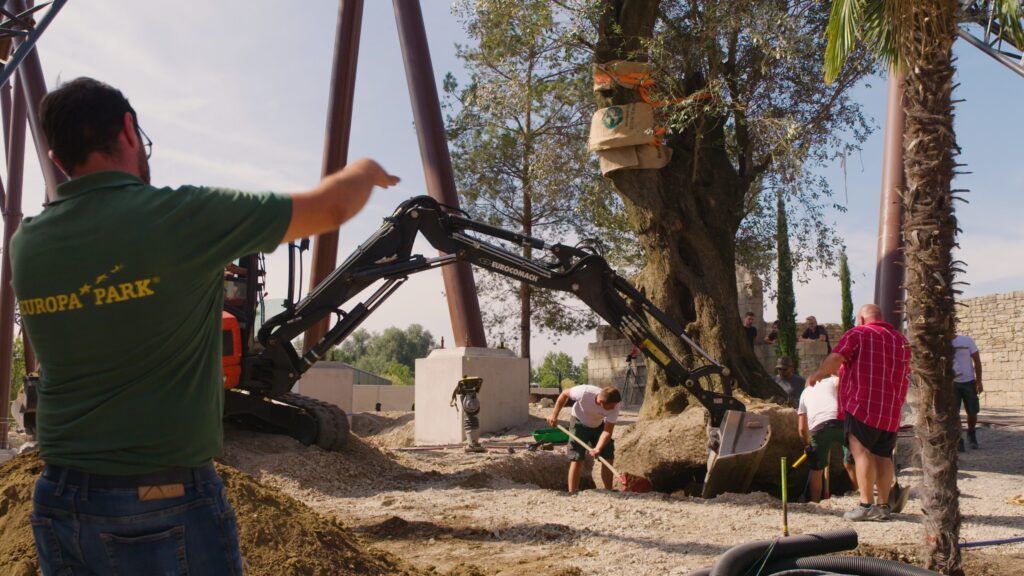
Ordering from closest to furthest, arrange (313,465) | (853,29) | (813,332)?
1. (853,29)
2. (313,465)
3. (813,332)

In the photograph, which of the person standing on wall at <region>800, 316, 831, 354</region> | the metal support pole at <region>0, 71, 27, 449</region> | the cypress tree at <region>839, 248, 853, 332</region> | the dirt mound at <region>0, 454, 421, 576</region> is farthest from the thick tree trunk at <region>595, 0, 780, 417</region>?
the cypress tree at <region>839, 248, 853, 332</region>

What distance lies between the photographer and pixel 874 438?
7152 millimetres

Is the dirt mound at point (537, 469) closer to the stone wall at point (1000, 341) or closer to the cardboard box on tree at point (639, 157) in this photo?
the cardboard box on tree at point (639, 157)

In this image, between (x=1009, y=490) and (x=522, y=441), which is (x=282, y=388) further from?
(x=1009, y=490)

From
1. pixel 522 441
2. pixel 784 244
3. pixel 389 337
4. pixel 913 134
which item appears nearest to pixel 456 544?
pixel 913 134

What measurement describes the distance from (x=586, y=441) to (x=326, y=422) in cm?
307

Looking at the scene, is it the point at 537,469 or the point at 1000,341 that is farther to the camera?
the point at 1000,341

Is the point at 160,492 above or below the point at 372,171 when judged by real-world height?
below

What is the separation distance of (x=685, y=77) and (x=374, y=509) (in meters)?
8.22

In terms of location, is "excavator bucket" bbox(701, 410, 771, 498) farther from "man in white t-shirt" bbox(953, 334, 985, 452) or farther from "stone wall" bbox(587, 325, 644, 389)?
"stone wall" bbox(587, 325, 644, 389)

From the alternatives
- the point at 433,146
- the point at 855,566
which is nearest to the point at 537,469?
the point at 433,146

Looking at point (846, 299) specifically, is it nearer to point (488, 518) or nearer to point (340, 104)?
point (340, 104)

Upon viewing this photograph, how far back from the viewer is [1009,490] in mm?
9250

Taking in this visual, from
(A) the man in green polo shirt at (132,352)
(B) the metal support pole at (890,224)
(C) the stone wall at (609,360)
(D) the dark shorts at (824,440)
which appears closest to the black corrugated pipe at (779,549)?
(A) the man in green polo shirt at (132,352)
